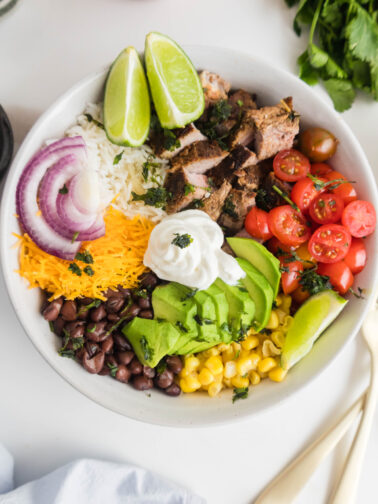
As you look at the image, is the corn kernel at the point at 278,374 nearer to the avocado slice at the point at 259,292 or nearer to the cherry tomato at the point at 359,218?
the avocado slice at the point at 259,292

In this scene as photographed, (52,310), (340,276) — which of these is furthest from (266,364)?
(52,310)

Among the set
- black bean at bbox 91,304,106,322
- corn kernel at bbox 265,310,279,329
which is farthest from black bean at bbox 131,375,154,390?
corn kernel at bbox 265,310,279,329

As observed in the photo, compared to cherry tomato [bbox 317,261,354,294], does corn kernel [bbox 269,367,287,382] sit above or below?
below

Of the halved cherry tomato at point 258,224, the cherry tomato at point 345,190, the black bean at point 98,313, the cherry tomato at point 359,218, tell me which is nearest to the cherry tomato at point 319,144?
the cherry tomato at point 345,190

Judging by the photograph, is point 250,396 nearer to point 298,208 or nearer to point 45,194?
point 298,208

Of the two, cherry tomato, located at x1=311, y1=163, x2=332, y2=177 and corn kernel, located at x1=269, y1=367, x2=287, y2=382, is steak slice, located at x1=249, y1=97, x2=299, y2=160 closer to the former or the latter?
cherry tomato, located at x1=311, y1=163, x2=332, y2=177

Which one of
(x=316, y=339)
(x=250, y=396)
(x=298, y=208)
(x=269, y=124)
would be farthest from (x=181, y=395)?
(x=269, y=124)
